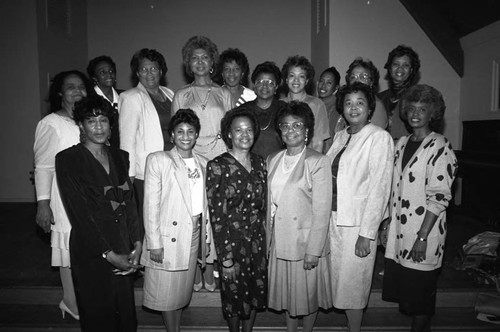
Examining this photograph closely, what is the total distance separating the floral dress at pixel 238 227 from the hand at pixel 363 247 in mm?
618

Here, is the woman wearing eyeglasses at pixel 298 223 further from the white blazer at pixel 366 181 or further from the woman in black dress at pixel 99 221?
the woman in black dress at pixel 99 221

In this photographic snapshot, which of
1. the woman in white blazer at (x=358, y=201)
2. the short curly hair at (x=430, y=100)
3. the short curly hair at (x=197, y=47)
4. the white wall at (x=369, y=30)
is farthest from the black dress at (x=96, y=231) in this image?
the white wall at (x=369, y=30)

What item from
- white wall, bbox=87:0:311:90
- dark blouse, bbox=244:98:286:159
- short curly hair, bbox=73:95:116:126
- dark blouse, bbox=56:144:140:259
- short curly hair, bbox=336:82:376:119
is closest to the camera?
dark blouse, bbox=56:144:140:259

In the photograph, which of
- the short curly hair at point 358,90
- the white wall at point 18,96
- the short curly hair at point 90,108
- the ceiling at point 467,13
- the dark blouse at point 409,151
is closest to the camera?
the short curly hair at point 90,108

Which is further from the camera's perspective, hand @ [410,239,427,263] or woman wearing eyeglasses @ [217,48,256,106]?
woman wearing eyeglasses @ [217,48,256,106]

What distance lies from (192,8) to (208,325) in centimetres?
639

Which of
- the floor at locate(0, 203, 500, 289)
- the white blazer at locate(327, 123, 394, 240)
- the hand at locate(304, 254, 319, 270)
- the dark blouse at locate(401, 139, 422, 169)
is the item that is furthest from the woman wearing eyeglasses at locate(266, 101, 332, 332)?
the floor at locate(0, 203, 500, 289)

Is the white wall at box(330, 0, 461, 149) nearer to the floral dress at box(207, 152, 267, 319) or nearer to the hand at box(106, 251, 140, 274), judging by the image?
the floral dress at box(207, 152, 267, 319)

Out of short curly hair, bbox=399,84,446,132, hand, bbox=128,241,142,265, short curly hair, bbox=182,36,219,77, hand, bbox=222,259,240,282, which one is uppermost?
short curly hair, bbox=182,36,219,77

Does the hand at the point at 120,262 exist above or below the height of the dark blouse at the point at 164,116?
below

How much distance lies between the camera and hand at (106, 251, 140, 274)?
2189 mm

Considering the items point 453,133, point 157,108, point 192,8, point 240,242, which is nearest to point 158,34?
point 192,8

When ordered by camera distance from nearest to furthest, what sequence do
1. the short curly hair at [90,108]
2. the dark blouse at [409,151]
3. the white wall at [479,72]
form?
1. the short curly hair at [90,108]
2. the dark blouse at [409,151]
3. the white wall at [479,72]

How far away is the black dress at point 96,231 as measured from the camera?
2148mm
